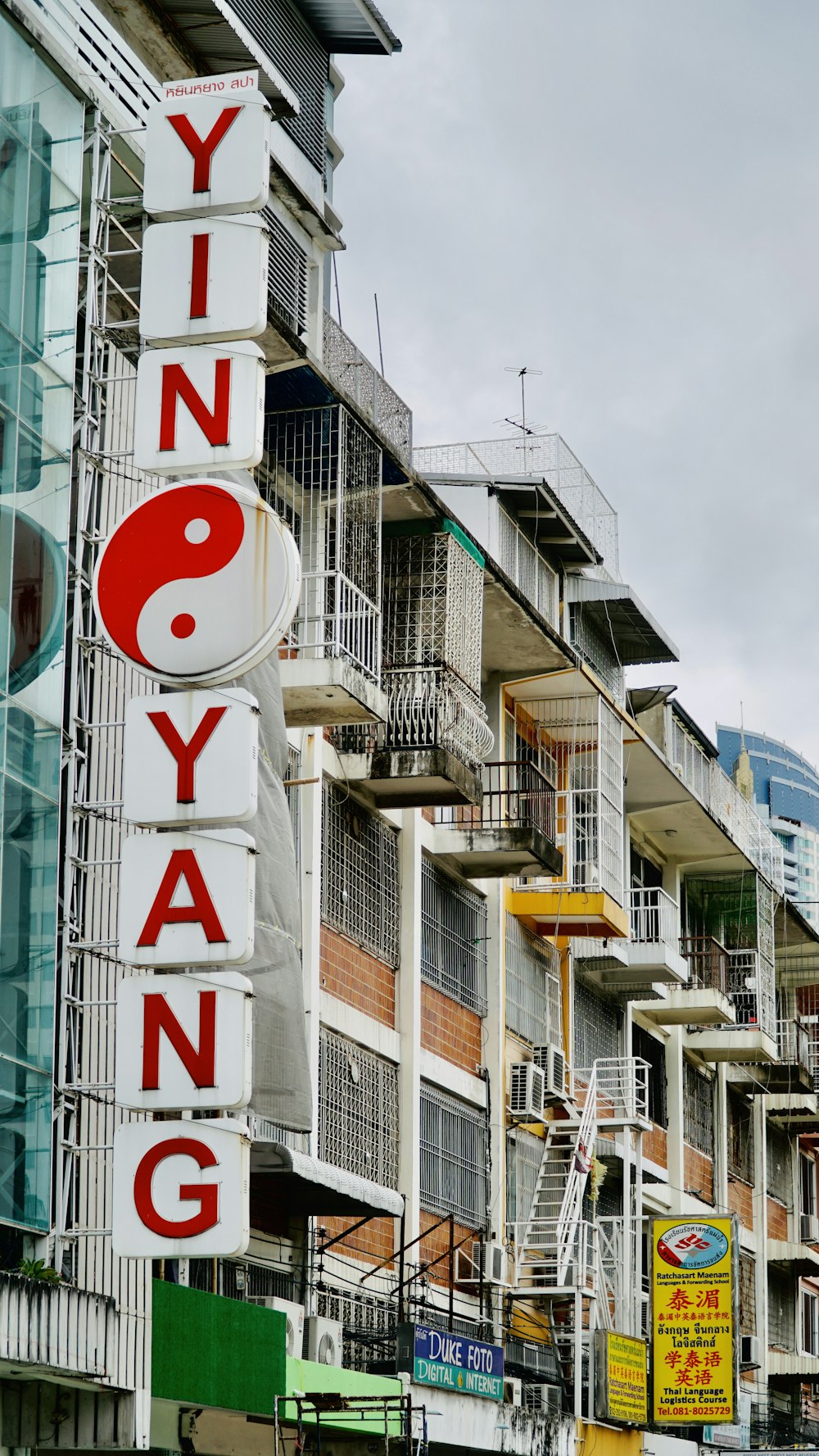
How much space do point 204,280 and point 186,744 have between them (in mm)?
3470

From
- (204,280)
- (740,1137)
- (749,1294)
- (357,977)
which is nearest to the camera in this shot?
(204,280)

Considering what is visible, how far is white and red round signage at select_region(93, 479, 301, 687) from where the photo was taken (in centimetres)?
1495

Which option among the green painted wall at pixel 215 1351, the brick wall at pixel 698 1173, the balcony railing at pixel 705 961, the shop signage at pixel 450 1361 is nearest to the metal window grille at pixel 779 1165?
the brick wall at pixel 698 1173

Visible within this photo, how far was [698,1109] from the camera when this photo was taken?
41.3 meters

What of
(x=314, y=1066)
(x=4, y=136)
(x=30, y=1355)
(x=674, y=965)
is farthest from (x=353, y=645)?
(x=674, y=965)

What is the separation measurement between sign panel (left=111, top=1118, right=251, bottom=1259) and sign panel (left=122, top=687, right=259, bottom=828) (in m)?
2.07

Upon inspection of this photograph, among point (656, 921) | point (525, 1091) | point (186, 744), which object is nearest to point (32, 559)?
point (186, 744)

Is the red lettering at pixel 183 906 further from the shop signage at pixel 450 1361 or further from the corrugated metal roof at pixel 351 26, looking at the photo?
the corrugated metal roof at pixel 351 26

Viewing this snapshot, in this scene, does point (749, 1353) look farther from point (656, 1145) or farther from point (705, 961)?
point (705, 961)

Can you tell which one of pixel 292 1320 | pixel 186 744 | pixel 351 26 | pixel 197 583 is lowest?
pixel 292 1320

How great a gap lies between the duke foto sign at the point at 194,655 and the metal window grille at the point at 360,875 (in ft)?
23.1

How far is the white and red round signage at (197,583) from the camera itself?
49.0ft

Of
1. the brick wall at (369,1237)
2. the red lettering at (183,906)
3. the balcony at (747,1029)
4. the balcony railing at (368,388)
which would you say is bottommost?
the brick wall at (369,1237)

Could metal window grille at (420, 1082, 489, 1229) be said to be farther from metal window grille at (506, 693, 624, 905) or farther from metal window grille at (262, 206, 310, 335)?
metal window grille at (262, 206, 310, 335)
